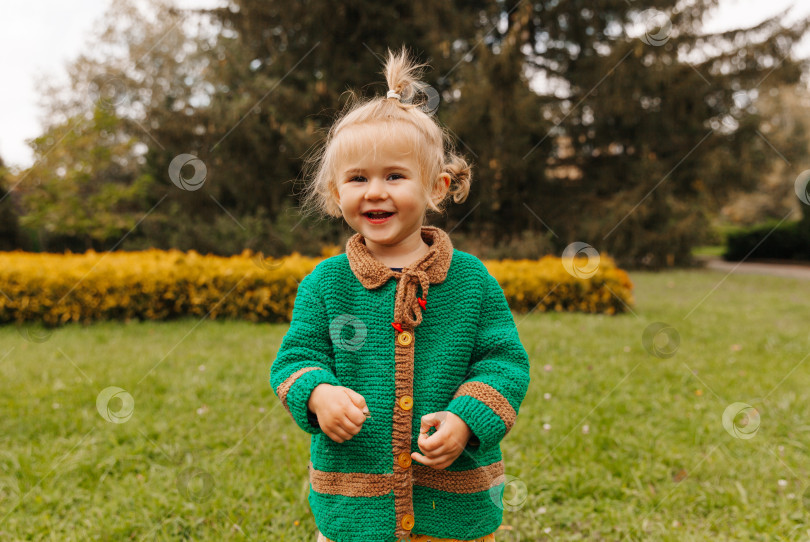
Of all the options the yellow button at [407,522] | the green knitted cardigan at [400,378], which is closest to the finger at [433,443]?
the green knitted cardigan at [400,378]

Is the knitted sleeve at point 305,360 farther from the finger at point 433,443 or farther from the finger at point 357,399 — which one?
the finger at point 433,443

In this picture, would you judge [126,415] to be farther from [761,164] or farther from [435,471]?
[761,164]

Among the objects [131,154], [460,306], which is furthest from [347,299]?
[131,154]

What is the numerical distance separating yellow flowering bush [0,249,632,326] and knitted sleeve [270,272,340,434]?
5.18m

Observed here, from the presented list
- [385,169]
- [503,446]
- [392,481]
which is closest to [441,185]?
[385,169]

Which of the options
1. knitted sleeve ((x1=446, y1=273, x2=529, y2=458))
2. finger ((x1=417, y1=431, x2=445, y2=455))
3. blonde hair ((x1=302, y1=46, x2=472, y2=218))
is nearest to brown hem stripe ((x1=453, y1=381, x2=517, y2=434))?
knitted sleeve ((x1=446, y1=273, x2=529, y2=458))

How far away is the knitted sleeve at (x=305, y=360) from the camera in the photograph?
4.42ft

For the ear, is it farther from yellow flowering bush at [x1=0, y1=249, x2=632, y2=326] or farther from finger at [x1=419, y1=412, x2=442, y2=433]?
yellow flowering bush at [x1=0, y1=249, x2=632, y2=326]

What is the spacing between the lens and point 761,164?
14.6 m

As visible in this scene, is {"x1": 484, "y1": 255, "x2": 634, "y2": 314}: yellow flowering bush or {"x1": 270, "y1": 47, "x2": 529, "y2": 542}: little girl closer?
{"x1": 270, "y1": 47, "x2": 529, "y2": 542}: little girl

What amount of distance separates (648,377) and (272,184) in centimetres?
921

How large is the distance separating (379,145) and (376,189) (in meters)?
0.11

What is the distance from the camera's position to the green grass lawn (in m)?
2.61

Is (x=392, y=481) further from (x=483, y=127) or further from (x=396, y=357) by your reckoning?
(x=483, y=127)
